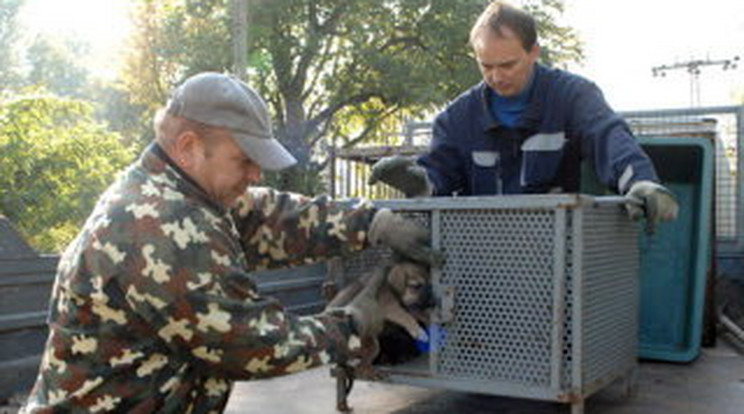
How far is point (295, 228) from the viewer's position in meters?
2.17

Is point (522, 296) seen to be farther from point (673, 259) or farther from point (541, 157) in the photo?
point (673, 259)

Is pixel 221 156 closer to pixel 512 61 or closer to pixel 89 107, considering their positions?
pixel 512 61

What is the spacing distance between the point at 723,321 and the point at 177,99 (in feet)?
10.2

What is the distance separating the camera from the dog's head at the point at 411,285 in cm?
221

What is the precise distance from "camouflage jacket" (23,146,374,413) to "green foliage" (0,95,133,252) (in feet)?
31.9

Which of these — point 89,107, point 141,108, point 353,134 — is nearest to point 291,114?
point 353,134

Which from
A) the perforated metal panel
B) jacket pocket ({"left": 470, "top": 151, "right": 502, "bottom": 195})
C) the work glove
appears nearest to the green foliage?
jacket pocket ({"left": 470, "top": 151, "right": 502, "bottom": 195})

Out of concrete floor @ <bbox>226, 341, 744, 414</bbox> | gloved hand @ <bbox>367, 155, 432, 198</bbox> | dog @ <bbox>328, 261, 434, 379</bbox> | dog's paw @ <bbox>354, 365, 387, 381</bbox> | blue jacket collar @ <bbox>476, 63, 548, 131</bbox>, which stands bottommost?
concrete floor @ <bbox>226, 341, 744, 414</bbox>

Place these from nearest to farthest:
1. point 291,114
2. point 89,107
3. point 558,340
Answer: point 558,340, point 89,107, point 291,114

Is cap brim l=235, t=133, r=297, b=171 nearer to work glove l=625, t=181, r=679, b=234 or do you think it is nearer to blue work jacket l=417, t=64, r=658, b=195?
work glove l=625, t=181, r=679, b=234

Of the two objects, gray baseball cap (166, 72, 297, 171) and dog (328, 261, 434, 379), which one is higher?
gray baseball cap (166, 72, 297, 171)

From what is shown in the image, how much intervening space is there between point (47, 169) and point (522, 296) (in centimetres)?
1041

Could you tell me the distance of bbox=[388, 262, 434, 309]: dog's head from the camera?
7.26 ft

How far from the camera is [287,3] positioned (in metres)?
19.7
